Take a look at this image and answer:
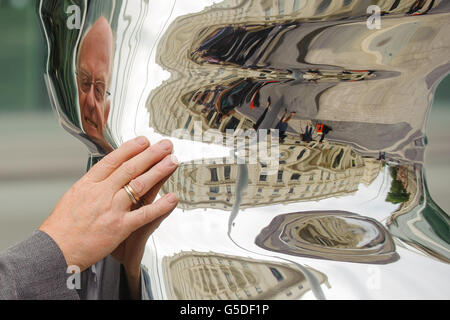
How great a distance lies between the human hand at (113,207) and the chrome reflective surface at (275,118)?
2 cm

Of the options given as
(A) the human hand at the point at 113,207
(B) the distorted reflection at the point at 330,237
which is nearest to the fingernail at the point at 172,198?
(A) the human hand at the point at 113,207

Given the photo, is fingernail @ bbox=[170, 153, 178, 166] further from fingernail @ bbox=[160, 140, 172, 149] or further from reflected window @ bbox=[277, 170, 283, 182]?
reflected window @ bbox=[277, 170, 283, 182]

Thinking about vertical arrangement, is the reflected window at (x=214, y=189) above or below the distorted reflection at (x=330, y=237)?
above

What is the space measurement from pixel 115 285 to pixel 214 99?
0.78ft

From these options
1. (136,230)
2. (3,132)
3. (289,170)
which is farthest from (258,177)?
(3,132)

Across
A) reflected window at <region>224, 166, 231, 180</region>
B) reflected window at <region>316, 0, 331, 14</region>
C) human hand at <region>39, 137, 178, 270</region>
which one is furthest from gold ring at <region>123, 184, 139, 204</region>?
reflected window at <region>316, 0, 331, 14</region>

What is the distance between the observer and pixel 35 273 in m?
0.56

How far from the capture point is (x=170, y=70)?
1.97 ft

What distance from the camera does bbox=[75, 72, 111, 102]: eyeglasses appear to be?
2.06 feet

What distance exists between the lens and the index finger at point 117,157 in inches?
23.4

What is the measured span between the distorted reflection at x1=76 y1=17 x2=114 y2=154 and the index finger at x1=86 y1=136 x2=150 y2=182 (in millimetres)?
27

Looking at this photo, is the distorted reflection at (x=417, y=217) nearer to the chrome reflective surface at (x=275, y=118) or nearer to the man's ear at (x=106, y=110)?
the chrome reflective surface at (x=275, y=118)

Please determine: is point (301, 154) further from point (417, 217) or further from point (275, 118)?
point (417, 217)

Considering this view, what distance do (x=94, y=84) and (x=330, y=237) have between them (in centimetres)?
34
